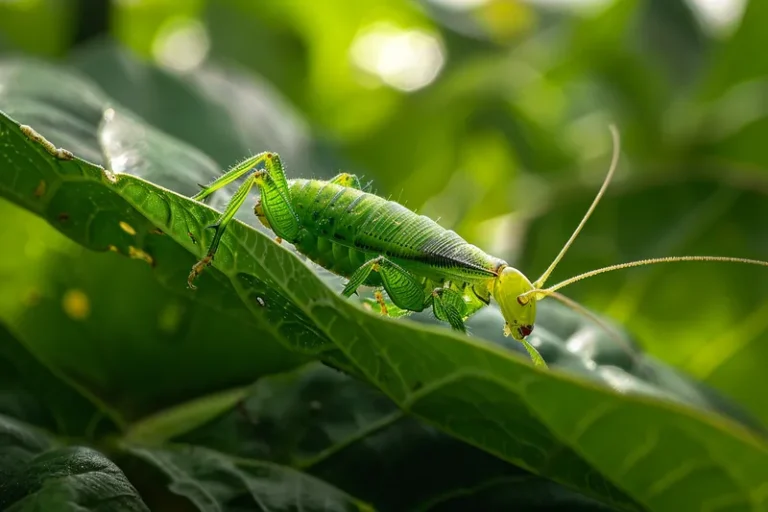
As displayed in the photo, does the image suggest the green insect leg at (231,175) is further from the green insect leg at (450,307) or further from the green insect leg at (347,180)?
the green insect leg at (450,307)

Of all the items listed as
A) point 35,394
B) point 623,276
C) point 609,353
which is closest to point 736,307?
point 623,276

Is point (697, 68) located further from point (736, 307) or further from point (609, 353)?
point (609, 353)

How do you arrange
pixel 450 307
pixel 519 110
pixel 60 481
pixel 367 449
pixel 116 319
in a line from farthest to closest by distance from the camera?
pixel 519 110 < pixel 450 307 < pixel 116 319 < pixel 367 449 < pixel 60 481

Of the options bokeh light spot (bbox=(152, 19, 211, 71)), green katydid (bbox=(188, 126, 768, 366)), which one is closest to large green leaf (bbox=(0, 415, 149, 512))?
green katydid (bbox=(188, 126, 768, 366))

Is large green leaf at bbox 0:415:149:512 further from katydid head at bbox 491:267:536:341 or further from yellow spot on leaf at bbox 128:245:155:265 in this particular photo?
katydid head at bbox 491:267:536:341

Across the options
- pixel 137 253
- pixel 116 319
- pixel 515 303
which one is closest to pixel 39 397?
pixel 116 319

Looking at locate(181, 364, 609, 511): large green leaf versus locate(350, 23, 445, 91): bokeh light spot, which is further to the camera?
locate(350, 23, 445, 91): bokeh light spot

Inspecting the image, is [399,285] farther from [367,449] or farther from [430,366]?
[430,366]
